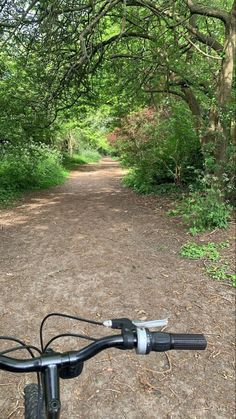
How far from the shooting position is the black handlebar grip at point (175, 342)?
1.01 meters

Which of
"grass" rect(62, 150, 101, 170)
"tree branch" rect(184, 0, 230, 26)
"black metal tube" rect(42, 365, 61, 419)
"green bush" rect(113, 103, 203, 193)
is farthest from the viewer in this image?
"grass" rect(62, 150, 101, 170)

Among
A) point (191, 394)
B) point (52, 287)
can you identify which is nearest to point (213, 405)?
point (191, 394)

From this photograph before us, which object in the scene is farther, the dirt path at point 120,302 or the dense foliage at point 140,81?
the dense foliage at point 140,81

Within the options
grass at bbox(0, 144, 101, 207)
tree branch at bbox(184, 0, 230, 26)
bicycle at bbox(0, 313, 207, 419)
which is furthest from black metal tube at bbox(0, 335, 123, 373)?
grass at bbox(0, 144, 101, 207)

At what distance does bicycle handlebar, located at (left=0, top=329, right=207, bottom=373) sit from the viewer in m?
0.96

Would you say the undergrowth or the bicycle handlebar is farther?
the undergrowth

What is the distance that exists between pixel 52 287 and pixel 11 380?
145 centimetres

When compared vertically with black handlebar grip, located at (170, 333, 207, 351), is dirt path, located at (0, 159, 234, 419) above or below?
below

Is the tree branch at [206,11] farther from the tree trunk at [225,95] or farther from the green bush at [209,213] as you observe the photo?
the green bush at [209,213]

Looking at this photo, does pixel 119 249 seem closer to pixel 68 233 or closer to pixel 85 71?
pixel 68 233

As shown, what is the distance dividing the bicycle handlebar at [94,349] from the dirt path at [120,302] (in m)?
1.59

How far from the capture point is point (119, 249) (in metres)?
5.18

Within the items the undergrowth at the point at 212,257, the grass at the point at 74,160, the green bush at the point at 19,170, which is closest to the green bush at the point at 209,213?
the undergrowth at the point at 212,257

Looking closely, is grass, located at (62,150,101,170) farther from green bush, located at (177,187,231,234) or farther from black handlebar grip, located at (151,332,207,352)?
black handlebar grip, located at (151,332,207,352)
